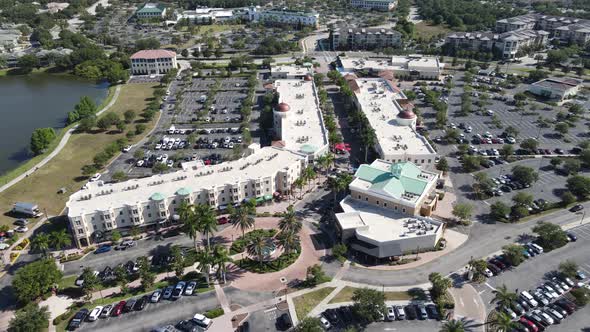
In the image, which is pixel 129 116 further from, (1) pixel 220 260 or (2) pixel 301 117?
(1) pixel 220 260

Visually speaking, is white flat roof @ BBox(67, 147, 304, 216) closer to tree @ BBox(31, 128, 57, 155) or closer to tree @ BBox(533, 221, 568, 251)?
tree @ BBox(31, 128, 57, 155)

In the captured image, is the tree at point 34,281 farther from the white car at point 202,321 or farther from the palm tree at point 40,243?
the white car at point 202,321

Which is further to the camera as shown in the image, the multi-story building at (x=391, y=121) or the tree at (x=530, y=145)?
the tree at (x=530, y=145)

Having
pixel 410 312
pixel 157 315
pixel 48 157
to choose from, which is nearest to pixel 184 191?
pixel 157 315

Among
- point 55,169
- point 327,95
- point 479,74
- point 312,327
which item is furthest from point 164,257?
point 479,74

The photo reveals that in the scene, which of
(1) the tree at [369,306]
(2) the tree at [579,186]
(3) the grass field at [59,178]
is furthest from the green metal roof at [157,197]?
(2) the tree at [579,186]
